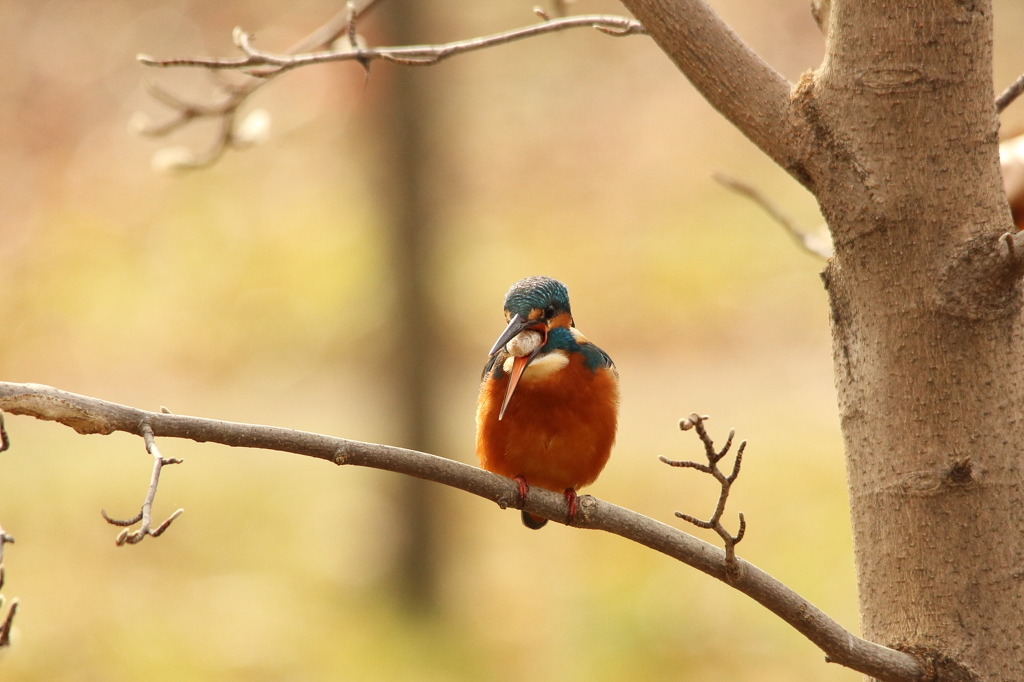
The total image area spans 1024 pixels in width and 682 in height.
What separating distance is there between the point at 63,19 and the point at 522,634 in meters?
8.72

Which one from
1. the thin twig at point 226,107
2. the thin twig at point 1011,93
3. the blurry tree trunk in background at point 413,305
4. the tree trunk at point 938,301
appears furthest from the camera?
the blurry tree trunk in background at point 413,305

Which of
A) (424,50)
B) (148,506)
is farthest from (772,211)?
(148,506)

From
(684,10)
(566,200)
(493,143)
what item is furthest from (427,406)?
(493,143)

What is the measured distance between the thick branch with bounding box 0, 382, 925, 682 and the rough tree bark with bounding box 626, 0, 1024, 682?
16cm

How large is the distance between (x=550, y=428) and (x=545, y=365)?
15 cm

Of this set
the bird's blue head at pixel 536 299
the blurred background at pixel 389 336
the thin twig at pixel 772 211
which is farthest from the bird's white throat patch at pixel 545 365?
the blurred background at pixel 389 336

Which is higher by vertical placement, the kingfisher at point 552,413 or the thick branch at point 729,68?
the thick branch at point 729,68

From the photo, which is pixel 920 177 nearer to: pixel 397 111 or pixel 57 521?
pixel 397 111

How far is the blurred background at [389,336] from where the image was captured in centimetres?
518

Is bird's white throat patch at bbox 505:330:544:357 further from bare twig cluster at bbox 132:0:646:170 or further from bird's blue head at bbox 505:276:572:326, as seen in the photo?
bare twig cluster at bbox 132:0:646:170

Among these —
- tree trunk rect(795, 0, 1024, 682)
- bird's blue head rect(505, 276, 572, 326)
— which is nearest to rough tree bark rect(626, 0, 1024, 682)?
tree trunk rect(795, 0, 1024, 682)

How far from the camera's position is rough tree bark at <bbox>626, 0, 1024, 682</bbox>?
154cm

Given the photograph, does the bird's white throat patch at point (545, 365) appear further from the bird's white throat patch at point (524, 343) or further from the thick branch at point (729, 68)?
the thick branch at point (729, 68)

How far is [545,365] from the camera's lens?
2141 millimetres
